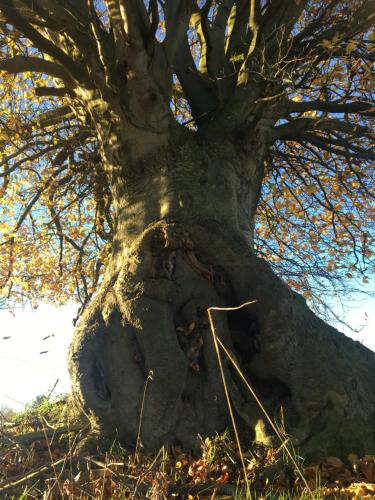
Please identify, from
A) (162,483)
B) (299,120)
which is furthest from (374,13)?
(162,483)

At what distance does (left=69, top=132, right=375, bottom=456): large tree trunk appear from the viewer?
3822 millimetres

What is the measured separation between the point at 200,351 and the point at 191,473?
1.14m

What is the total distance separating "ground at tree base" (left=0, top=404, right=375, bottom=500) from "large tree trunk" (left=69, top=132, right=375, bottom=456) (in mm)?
191

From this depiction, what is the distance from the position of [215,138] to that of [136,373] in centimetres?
320

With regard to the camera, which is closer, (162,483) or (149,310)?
(162,483)

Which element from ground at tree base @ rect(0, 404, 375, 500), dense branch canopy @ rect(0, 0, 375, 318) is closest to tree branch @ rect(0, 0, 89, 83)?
dense branch canopy @ rect(0, 0, 375, 318)

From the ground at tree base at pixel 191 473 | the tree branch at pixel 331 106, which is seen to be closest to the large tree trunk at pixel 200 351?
the ground at tree base at pixel 191 473

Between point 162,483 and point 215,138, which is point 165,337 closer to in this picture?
point 162,483

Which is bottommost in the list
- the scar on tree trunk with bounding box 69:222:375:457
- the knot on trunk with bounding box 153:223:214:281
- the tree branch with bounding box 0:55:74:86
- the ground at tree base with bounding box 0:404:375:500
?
the ground at tree base with bounding box 0:404:375:500

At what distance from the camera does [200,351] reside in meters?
4.19

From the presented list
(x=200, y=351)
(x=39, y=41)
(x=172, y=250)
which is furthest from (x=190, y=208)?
(x=39, y=41)

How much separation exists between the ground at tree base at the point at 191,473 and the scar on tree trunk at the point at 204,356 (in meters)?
0.18

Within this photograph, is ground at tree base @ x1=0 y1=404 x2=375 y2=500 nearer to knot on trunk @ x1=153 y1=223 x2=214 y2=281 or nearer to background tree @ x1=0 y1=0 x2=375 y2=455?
background tree @ x1=0 y1=0 x2=375 y2=455

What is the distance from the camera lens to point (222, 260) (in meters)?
4.52
